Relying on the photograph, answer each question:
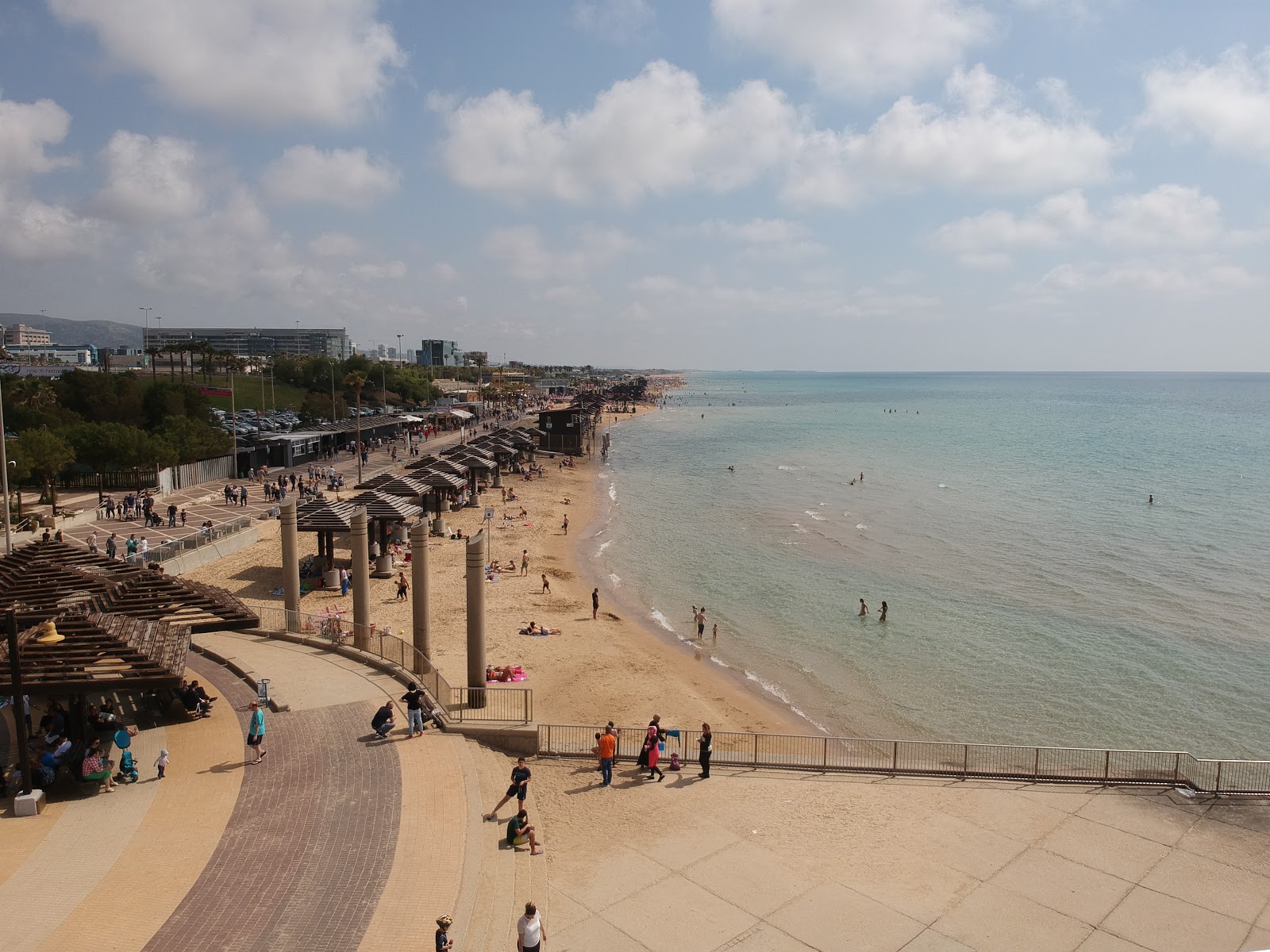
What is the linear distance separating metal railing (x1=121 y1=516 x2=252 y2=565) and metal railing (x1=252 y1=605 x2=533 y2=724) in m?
6.45

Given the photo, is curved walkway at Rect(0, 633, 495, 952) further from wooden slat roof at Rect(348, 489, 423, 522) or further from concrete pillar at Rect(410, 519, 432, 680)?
wooden slat roof at Rect(348, 489, 423, 522)

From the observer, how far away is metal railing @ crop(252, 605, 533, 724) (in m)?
14.7

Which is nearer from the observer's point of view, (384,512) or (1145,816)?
(1145,816)

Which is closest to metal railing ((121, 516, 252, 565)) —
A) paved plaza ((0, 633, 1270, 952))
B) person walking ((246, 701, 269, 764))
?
paved plaza ((0, 633, 1270, 952))

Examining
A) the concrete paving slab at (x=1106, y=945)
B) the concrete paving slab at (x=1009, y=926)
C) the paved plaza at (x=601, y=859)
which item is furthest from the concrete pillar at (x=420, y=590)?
the concrete paving slab at (x=1106, y=945)

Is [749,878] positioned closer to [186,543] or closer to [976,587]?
[186,543]

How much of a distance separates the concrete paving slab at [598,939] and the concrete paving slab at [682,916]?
0.19ft

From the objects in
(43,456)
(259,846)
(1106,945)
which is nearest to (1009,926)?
(1106,945)

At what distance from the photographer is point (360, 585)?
719 inches

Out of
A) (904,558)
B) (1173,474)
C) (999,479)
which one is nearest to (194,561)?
(904,558)

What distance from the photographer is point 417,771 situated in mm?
12430

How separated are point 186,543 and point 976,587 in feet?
98.7

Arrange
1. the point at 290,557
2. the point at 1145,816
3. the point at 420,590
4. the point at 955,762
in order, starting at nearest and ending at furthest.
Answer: the point at 1145,816, the point at 955,762, the point at 420,590, the point at 290,557

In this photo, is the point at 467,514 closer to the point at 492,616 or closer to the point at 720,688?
the point at 492,616
